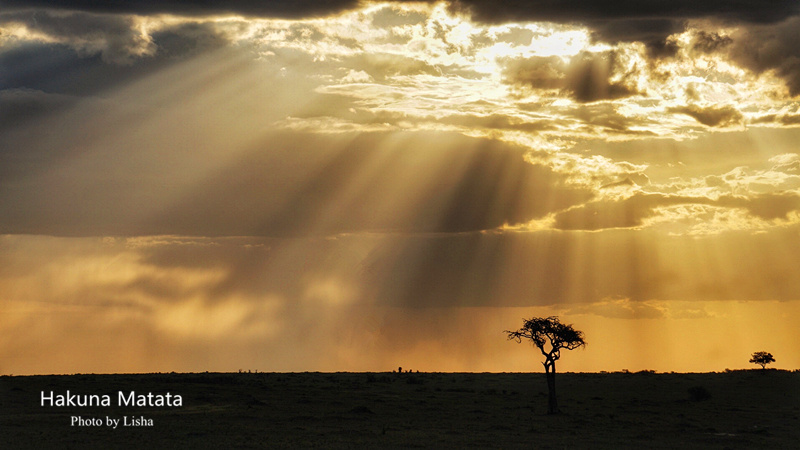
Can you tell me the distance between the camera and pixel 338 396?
7025 cm

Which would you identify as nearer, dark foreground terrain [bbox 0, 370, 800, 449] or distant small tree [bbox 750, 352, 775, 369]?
dark foreground terrain [bbox 0, 370, 800, 449]

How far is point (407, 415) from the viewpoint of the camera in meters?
58.8

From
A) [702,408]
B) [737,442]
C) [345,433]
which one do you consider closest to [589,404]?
[702,408]

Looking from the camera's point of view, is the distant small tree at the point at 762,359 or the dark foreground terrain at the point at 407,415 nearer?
the dark foreground terrain at the point at 407,415

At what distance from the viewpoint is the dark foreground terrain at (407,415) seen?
4406 centimetres

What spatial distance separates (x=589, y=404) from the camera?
69.5 m

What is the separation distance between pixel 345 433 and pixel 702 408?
114 feet

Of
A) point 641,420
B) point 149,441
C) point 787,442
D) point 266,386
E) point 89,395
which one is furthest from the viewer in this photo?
point 266,386

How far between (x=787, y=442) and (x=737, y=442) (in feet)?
9.96

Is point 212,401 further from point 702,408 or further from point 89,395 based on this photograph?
point 702,408

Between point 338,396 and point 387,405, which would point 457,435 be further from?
point 338,396

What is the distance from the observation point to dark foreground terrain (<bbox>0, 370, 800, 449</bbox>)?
4406 centimetres

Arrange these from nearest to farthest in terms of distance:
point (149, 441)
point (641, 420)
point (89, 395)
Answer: point (149, 441), point (641, 420), point (89, 395)

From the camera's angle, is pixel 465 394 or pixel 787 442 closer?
pixel 787 442
